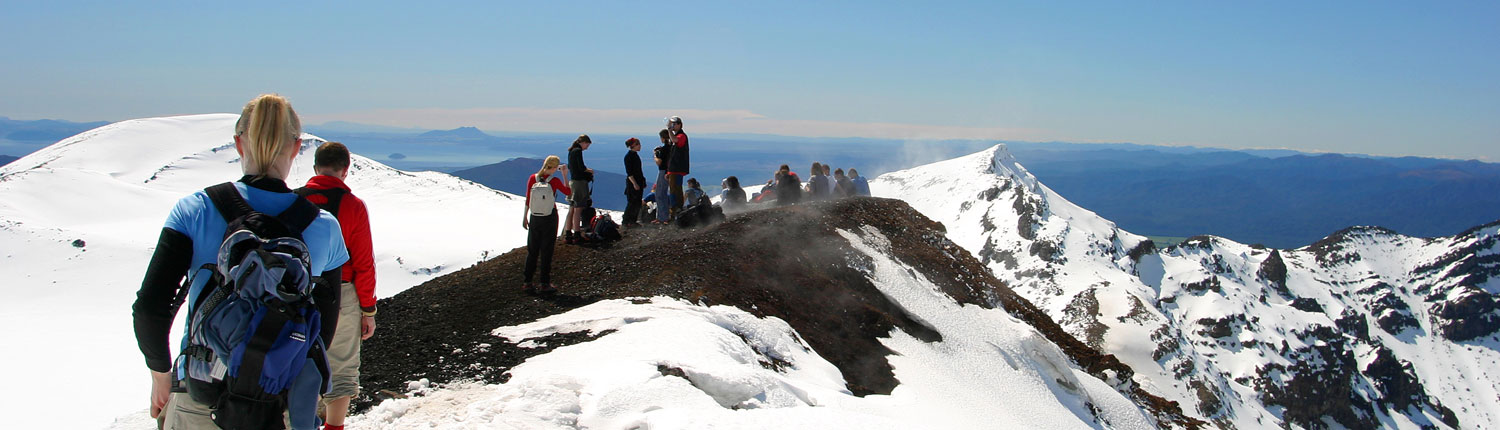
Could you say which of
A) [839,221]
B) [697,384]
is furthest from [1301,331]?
[697,384]

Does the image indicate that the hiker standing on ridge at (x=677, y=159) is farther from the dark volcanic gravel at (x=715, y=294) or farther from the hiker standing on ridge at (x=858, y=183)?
the hiker standing on ridge at (x=858, y=183)

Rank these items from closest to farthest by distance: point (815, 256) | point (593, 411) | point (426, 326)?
point (593, 411)
point (426, 326)
point (815, 256)

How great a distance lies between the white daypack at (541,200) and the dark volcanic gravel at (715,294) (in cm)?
149

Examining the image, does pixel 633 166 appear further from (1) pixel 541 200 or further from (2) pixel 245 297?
(2) pixel 245 297

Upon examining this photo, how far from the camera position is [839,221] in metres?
21.5

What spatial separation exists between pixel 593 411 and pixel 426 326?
4.87 metres

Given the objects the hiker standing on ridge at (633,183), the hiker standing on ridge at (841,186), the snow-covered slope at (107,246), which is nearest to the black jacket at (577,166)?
the hiker standing on ridge at (633,183)

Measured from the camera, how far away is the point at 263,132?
3.88 meters

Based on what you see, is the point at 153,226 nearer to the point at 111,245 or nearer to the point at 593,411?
the point at 111,245

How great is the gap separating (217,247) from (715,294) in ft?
31.5

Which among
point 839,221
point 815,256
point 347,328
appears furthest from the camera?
point 839,221

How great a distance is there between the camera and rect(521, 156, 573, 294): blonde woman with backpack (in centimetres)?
1165

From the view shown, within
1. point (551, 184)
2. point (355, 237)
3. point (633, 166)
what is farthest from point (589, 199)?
point (355, 237)

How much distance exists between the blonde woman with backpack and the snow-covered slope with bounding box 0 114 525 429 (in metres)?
17.8
